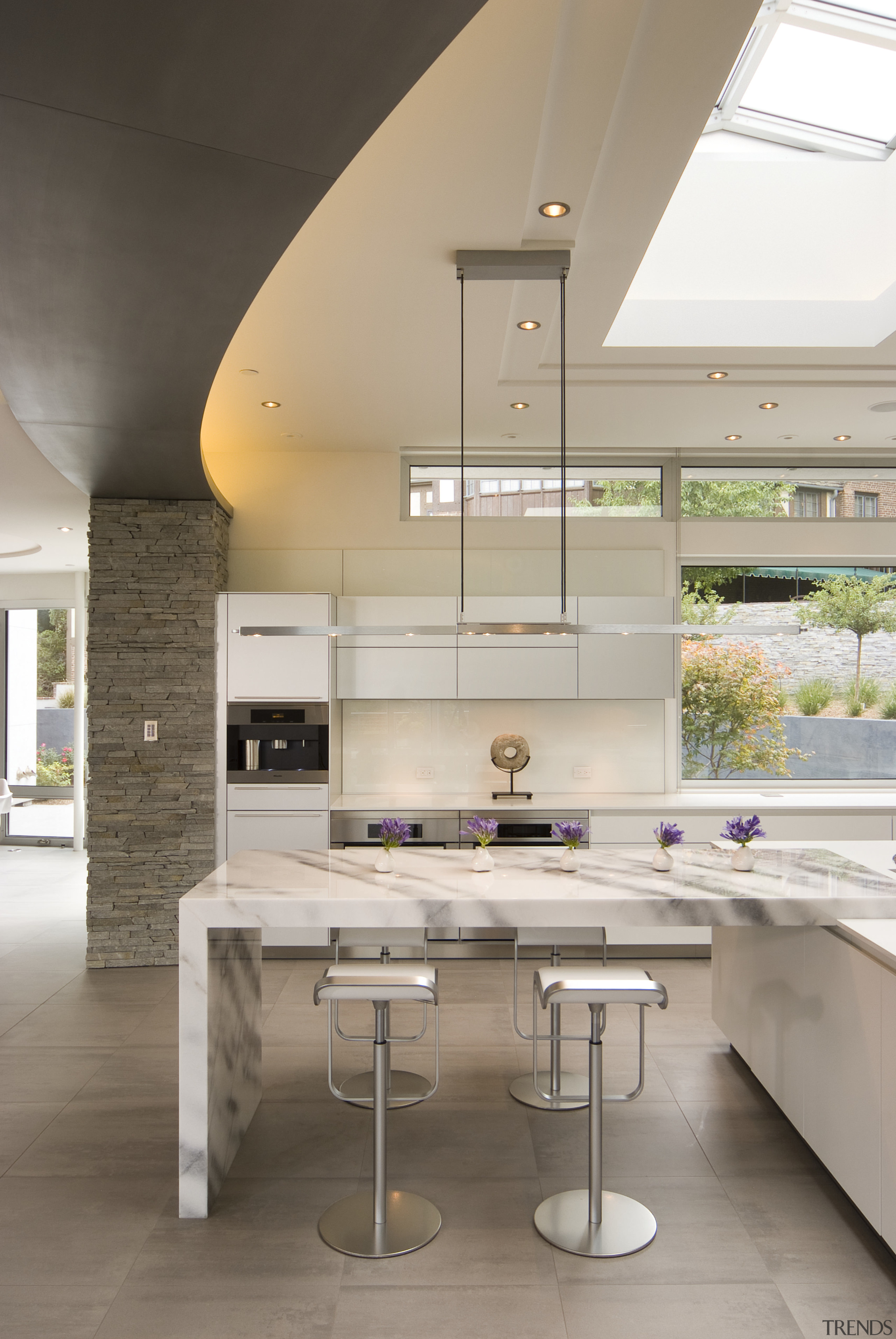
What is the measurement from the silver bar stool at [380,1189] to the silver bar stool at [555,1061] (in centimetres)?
51

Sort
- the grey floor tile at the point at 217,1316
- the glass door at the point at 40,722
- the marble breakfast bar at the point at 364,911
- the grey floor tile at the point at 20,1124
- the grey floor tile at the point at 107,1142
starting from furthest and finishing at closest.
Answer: the glass door at the point at 40,722
the grey floor tile at the point at 20,1124
the grey floor tile at the point at 107,1142
the marble breakfast bar at the point at 364,911
the grey floor tile at the point at 217,1316

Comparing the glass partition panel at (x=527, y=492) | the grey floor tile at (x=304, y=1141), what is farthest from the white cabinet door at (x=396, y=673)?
the grey floor tile at (x=304, y=1141)

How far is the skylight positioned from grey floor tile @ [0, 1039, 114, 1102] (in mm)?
4327

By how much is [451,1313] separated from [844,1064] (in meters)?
1.31

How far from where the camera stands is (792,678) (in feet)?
19.4

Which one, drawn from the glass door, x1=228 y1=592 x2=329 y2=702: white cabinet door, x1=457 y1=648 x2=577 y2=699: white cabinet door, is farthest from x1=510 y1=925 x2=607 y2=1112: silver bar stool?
the glass door

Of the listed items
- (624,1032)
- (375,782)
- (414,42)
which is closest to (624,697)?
(375,782)

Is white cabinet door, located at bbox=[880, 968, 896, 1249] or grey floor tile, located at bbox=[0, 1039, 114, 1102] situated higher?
white cabinet door, located at bbox=[880, 968, 896, 1249]

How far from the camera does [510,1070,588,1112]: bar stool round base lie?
3.31 metres

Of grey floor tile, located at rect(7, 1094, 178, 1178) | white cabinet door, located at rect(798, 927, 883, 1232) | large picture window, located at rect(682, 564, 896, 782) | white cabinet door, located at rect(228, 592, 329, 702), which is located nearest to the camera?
white cabinet door, located at rect(798, 927, 883, 1232)

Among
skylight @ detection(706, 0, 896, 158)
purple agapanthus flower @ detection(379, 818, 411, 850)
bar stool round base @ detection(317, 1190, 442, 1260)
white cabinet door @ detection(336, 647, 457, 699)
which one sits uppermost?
skylight @ detection(706, 0, 896, 158)

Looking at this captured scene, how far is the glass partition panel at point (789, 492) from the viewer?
577 centimetres

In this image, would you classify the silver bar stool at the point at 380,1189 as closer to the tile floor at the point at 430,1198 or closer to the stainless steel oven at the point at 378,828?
the tile floor at the point at 430,1198

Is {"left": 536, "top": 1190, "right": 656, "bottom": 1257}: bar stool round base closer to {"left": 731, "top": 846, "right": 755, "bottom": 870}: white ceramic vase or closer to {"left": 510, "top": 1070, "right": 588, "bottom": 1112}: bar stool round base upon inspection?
{"left": 510, "top": 1070, "right": 588, "bottom": 1112}: bar stool round base
